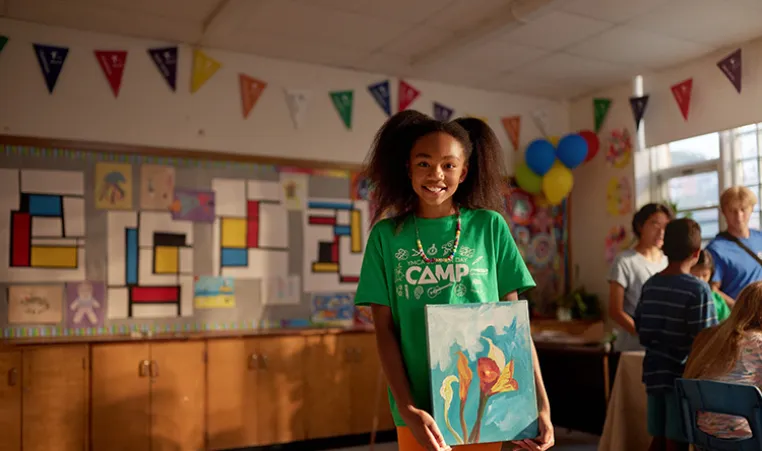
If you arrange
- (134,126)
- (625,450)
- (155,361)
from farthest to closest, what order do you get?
1. (134,126)
2. (155,361)
3. (625,450)

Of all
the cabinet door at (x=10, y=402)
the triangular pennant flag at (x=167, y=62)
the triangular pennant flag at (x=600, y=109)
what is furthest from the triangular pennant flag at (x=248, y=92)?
the triangular pennant flag at (x=600, y=109)

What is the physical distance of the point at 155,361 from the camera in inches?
167

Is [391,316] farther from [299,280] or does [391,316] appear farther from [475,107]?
[475,107]

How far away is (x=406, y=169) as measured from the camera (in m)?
1.45

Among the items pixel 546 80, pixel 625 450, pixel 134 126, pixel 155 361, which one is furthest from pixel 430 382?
pixel 546 80

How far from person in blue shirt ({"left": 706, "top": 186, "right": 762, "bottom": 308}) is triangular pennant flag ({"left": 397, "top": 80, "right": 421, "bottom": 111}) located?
7.96 ft

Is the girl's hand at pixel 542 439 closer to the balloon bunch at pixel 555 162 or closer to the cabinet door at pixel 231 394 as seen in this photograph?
the cabinet door at pixel 231 394

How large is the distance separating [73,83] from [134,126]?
42 cm

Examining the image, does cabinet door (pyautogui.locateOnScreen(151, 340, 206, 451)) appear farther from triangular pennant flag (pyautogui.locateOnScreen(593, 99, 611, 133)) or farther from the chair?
triangular pennant flag (pyautogui.locateOnScreen(593, 99, 611, 133))

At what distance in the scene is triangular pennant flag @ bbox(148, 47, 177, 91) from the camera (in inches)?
182

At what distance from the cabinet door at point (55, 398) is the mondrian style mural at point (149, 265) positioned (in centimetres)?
47

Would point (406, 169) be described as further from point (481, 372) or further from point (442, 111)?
point (442, 111)

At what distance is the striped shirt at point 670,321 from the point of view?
2.83 meters

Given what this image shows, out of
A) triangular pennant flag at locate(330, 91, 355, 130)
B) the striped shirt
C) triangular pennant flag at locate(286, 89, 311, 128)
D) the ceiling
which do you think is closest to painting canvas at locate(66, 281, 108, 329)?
the ceiling
